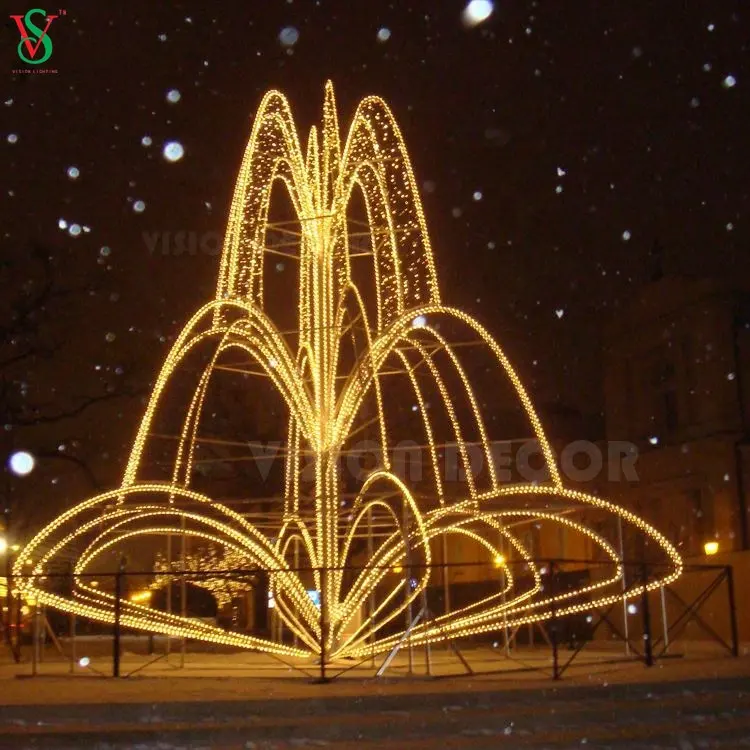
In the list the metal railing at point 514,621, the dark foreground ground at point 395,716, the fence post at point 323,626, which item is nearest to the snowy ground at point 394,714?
the dark foreground ground at point 395,716

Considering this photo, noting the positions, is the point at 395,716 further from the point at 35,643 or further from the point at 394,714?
the point at 35,643

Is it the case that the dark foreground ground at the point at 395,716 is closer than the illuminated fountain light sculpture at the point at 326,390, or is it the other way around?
the dark foreground ground at the point at 395,716

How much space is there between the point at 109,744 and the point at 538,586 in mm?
11174

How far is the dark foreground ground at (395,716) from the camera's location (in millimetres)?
12289

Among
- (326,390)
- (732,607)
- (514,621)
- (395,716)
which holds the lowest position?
(395,716)

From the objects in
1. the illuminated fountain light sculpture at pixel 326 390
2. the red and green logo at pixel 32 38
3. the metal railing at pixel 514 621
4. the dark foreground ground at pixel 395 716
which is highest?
the red and green logo at pixel 32 38

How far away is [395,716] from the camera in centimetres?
1309

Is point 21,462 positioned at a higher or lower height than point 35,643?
higher

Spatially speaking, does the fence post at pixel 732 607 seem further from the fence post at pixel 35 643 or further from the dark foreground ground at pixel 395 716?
the fence post at pixel 35 643

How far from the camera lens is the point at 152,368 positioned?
32312 mm

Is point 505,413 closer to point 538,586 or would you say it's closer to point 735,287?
point 735,287

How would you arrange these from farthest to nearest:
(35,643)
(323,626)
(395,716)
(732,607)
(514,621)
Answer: (514,621) → (732,607) → (35,643) → (323,626) → (395,716)

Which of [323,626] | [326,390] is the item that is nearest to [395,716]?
[323,626]

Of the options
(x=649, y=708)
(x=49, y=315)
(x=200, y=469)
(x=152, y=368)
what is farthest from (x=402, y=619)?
(x=649, y=708)
